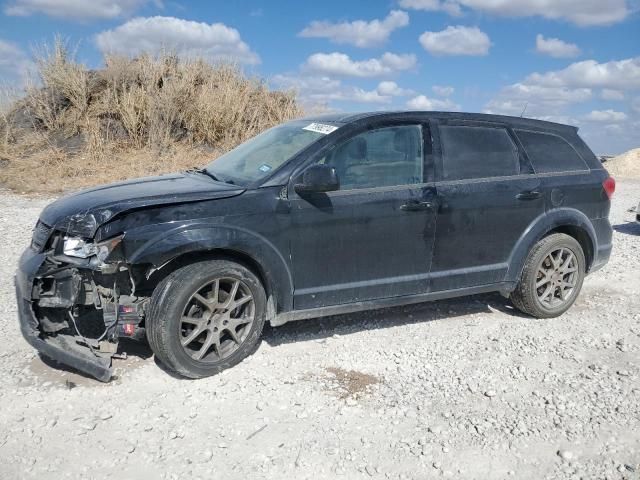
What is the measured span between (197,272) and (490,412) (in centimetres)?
215

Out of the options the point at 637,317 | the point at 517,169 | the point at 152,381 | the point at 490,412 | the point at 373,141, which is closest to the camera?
the point at 490,412

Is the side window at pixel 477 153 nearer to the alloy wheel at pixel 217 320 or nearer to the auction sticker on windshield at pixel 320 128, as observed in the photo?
the auction sticker on windshield at pixel 320 128

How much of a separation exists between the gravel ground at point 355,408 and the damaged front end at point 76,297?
0.80 ft

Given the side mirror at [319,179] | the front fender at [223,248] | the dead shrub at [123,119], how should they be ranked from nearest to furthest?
the front fender at [223,248], the side mirror at [319,179], the dead shrub at [123,119]

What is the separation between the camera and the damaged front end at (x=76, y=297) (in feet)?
12.9

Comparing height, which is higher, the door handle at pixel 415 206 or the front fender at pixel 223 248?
the door handle at pixel 415 206

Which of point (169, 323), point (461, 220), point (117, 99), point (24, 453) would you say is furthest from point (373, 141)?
point (117, 99)

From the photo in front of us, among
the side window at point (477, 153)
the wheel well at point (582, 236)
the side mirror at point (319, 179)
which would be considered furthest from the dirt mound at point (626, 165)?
the side mirror at point (319, 179)

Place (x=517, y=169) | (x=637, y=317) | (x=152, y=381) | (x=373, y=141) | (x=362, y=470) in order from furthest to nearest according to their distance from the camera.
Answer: (x=637, y=317) < (x=517, y=169) < (x=373, y=141) < (x=152, y=381) < (x=362, y=470)

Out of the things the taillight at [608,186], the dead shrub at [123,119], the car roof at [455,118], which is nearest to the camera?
the car roof at [455,118]

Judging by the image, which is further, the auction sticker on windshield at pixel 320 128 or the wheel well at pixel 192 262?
the auction sticker on windshield at pixel 320 128

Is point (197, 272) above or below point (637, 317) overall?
above

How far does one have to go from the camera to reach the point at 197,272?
13.3ft

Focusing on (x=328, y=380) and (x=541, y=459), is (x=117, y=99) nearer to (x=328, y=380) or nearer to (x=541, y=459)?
(x=328, y=380)
